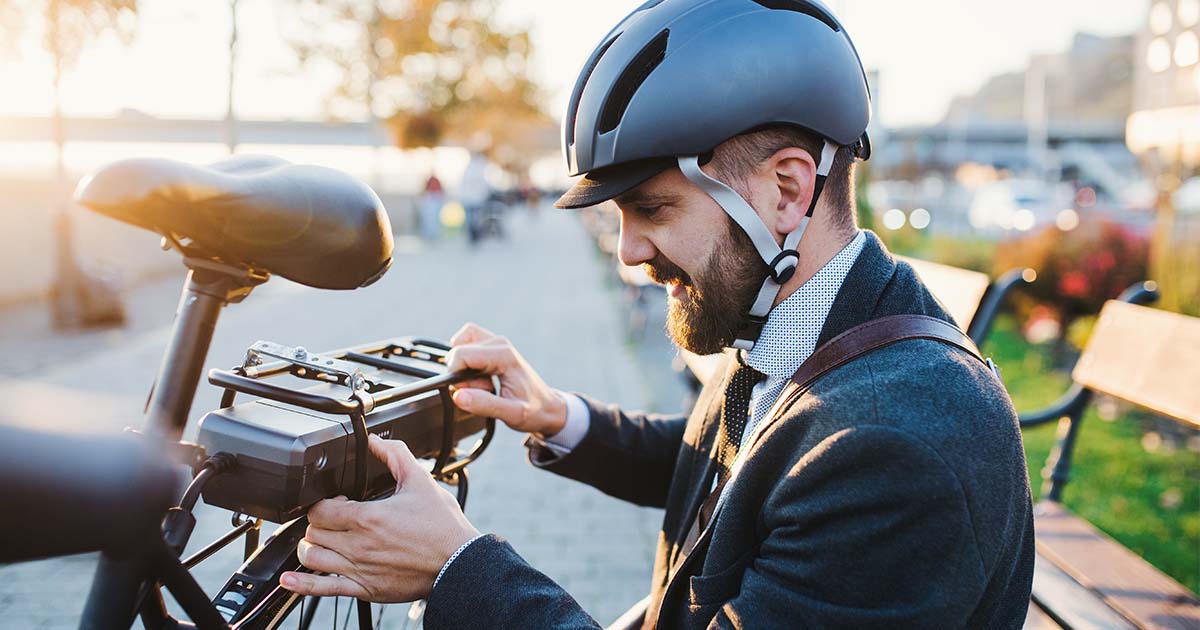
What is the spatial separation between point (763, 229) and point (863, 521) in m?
0.62

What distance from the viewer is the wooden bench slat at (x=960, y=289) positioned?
349 cm

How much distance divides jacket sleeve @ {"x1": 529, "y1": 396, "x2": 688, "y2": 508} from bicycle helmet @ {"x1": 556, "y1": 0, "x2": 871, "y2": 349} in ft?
2.38

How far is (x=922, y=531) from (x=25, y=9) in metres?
11.2

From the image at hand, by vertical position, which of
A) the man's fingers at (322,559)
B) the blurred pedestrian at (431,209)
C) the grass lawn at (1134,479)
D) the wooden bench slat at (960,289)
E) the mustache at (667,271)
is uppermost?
the mustache at (667,271)

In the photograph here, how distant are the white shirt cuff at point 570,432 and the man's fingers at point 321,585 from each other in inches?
39.0

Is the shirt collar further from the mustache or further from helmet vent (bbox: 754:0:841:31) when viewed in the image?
helmet vent (bbox: 754:0:841:31)

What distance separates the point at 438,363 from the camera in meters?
2.18

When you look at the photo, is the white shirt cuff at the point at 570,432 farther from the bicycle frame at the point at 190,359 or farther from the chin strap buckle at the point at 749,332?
the bicycle frame at the point at 190,359

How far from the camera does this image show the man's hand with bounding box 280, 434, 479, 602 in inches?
60.7

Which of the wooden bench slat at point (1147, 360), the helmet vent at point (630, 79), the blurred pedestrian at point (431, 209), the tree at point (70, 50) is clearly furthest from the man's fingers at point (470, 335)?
the blurred pedestrian at point (431, 209)

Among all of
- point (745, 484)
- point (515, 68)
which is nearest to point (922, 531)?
point (745, 484)

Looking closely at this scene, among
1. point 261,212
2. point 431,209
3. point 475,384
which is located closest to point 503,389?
point 475,384

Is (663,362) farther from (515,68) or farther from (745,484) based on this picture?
(515,68)

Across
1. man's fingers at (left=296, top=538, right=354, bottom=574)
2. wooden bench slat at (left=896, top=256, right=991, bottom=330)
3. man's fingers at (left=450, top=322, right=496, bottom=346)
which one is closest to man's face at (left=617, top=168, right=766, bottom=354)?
man's fingers at (left=450, top=322, right=496, bottom=346)
